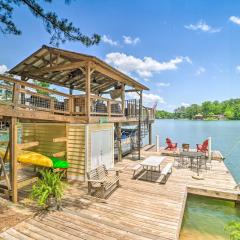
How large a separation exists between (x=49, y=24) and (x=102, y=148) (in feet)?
18.3

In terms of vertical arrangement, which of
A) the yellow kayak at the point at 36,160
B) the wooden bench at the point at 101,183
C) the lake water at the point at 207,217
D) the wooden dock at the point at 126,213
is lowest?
the lake water at the point at 207,217

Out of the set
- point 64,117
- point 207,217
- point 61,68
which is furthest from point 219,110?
point 64,117

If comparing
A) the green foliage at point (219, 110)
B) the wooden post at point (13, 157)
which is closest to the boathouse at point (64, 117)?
the wooden post at point (13, 157)

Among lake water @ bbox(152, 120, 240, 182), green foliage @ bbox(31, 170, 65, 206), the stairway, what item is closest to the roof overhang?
the stairway

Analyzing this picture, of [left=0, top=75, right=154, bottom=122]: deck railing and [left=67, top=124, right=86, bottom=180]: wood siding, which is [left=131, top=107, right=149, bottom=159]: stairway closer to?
[left=0, top=75, right=154, bottom=122]: deck railing

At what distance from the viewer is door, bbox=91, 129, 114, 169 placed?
8.07 m

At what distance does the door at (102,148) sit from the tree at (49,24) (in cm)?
390

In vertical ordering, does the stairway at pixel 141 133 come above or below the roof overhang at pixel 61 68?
below

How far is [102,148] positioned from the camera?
8.84 metres

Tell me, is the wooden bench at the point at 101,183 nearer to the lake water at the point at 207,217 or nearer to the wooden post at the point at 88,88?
the wooden post at the point at 88,88

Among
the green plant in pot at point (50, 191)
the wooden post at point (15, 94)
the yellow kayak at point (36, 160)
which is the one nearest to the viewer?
the green plant in pot at point (50, 191)

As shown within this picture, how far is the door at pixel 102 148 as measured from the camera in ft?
26.5

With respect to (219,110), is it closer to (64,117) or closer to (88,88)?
(88,88)

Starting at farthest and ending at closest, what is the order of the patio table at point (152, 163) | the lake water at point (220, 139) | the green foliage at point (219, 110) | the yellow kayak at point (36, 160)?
the green foliage at point (219, 110) → the lake water at point (220, 139) → the patio table at point (152, 163) → the yellow kayak at point (36, 160)
